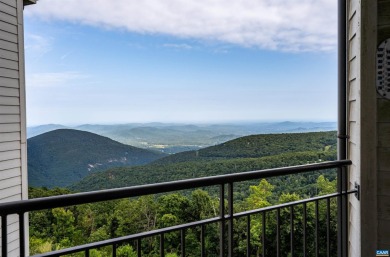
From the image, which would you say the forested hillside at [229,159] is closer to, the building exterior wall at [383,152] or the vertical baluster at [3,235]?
the building exterior wall at [383,152]

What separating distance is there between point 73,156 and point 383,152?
453cm

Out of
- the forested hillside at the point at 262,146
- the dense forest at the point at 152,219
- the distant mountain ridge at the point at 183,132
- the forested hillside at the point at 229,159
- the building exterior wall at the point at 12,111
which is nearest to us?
the building exterior wall at the point at 12,111

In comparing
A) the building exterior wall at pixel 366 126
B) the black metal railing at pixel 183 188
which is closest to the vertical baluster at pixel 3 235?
the black metal railing at pixel 183 188

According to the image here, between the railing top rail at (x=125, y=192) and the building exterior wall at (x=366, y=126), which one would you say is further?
the building exterior wall at (x=366, y=126)

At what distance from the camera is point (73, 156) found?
520 cm

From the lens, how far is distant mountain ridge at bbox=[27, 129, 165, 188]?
4602 mm

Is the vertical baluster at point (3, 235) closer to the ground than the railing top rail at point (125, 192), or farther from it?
closer to the ground

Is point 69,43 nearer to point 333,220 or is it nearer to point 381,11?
point 333,220

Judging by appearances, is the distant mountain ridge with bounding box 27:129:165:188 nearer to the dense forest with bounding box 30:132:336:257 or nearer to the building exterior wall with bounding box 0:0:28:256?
the dense forest with bounding box 30:132:336:257

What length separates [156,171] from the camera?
15.5 feet

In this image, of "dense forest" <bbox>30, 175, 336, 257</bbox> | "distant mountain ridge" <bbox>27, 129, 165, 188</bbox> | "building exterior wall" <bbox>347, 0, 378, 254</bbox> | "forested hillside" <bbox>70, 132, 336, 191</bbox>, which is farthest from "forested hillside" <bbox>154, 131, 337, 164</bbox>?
"building exterior wall" <bbox>347, 0, 378, 254</bbox>

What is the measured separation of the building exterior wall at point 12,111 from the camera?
10.7 feet

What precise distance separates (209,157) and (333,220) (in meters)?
2.08

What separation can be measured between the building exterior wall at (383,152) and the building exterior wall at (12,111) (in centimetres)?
311
